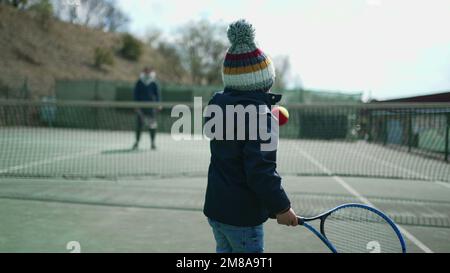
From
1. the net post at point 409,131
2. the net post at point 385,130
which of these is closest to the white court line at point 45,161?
the net post at point 385,130

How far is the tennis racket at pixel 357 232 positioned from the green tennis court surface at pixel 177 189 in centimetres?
90

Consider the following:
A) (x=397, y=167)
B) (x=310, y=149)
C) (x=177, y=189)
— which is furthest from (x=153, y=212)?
(x=310, y=149)

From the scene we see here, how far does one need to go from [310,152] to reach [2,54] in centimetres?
2694

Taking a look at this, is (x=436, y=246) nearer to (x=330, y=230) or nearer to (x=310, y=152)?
(x=330, y=230)

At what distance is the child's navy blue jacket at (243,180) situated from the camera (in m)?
2.31

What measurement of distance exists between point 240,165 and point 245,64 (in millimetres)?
577

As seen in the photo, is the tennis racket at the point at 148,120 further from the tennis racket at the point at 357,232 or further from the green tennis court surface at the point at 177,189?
the tennis racket at the point at 357,232

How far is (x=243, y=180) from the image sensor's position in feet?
8.14

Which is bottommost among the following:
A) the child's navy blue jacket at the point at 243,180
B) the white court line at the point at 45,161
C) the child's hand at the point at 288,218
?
the white court line at the point at 45,161

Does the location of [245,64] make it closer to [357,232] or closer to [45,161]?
[357,232]

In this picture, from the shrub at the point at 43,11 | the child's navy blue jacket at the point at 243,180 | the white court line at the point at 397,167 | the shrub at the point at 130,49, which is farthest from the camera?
the shrub at the point at 130,49

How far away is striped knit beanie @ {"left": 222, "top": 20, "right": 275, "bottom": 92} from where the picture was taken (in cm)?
250

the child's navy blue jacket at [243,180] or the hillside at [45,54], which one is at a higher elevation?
the hillside at [45,54]
